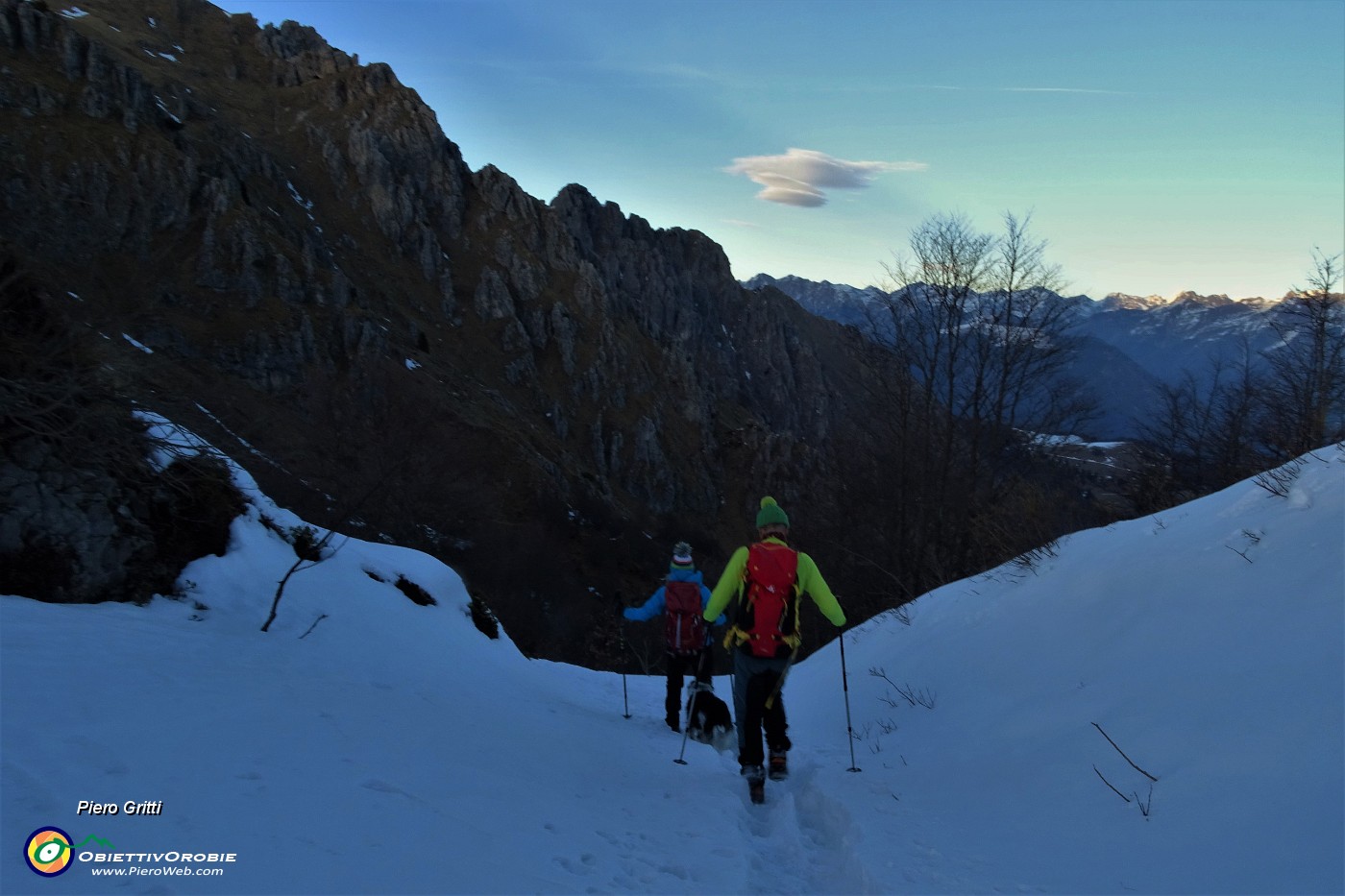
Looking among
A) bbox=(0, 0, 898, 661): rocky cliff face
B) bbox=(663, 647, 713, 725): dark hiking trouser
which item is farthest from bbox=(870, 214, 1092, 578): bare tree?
bbox=(663, 647, 713, 725): dark hiking trouser

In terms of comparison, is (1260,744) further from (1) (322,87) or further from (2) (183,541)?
(1) (322,87)

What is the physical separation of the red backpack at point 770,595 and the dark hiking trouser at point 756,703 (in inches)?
4.3

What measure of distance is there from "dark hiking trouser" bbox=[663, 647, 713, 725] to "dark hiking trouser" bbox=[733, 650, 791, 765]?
6.22 ft

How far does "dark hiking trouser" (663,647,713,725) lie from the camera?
7615mm

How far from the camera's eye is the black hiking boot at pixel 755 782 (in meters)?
5.22

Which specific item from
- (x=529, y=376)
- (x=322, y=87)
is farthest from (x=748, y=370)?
(x=322, y=87)

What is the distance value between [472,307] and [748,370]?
9286 centimetres

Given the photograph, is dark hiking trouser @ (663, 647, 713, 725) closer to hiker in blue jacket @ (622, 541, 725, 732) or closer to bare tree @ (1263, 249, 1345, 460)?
hiker in blue jacket @ (622, 541, 725, 732)

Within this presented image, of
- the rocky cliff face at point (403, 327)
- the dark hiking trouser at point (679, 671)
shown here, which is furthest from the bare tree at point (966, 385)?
the dark hiking trouser at point (679, 671)

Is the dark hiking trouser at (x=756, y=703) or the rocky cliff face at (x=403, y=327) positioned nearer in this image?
the dark hiking trouser at (x=756, y=703)

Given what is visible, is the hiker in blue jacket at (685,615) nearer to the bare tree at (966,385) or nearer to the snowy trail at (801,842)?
the snowy trail at (801,842)

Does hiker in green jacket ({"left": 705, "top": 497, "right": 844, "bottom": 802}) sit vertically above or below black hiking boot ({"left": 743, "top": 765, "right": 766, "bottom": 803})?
above

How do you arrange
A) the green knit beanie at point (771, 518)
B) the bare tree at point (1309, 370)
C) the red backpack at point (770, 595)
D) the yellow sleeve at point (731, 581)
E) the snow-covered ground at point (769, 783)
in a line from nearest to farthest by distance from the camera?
1. the snow-covered ground at point (769, 783)
2. the red backpack at point (770, 595)
3. the yellow sleeve at point (731, 581)
4. the green knit beanie at point (771, 518)
5. the bare tree at point (1309, 370)

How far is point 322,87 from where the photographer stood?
4535 inches
